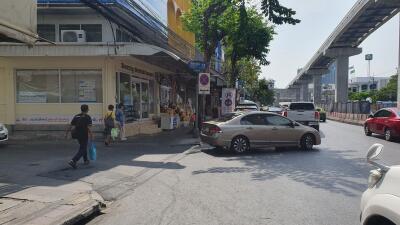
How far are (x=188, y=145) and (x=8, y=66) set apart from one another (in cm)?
849

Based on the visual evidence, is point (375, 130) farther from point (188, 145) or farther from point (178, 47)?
point (178, 47)

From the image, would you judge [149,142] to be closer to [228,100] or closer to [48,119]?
[48,119]

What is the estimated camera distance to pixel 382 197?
3809mm

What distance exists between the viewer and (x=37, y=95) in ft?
67.4

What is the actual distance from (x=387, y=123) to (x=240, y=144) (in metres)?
8.70

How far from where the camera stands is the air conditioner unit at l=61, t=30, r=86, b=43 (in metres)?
20.6

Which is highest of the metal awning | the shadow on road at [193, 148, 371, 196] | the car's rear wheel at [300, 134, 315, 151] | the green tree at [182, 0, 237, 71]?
the green tree at [182, 0, 237, 71]

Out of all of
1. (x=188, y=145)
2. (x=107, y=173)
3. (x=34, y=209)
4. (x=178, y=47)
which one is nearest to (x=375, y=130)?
(x=188, y=145)

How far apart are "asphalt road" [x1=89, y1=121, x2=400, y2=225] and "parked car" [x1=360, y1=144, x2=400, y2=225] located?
285cm

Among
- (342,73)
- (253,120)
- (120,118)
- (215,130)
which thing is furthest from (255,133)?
(342,73)

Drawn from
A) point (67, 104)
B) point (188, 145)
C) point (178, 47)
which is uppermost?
point (178, 47)

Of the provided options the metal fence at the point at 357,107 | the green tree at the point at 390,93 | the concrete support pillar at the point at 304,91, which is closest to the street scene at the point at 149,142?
the metal fence at the point at 357,107

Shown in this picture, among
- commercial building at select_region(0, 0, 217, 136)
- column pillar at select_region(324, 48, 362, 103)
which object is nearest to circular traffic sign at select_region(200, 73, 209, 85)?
commercial building at select_region(0, 0, 217, 136)

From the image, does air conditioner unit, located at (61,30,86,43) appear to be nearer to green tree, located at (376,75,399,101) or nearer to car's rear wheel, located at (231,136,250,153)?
car's rear wheel, located at (231,136,250,153)
